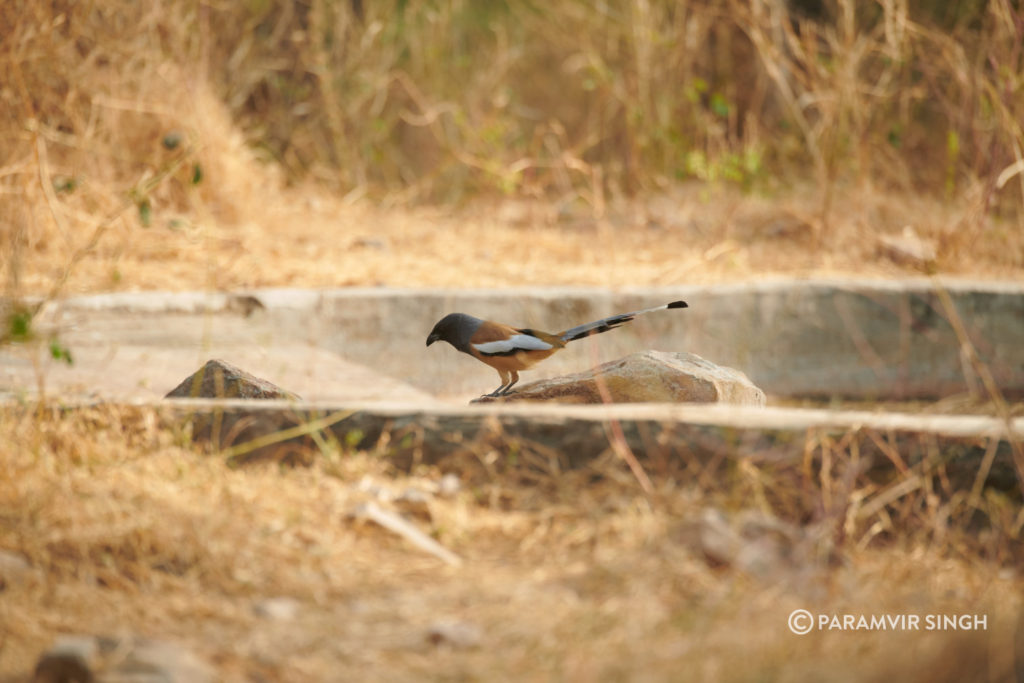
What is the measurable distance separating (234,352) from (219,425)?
1671mm

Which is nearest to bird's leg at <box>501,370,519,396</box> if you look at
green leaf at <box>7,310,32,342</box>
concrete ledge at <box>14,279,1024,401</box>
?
concrete ledge at <box>14,279,1024,401</box>

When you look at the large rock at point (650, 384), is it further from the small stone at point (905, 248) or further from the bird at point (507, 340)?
the small stone at point (905, 248)

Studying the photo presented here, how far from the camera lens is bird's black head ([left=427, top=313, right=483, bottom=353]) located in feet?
11.5

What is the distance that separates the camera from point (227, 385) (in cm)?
332

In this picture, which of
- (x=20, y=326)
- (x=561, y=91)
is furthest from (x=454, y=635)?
(x=561, y=91)

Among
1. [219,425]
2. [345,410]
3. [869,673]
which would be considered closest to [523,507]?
[345,410]

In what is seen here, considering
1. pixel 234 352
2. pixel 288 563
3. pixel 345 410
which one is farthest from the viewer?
pixel 234 352

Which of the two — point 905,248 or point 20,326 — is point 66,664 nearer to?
point 20,326

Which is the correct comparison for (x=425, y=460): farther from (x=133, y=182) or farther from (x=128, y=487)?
(x=133, y=182)

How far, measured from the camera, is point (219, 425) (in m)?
2.71

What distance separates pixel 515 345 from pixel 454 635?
1.52m

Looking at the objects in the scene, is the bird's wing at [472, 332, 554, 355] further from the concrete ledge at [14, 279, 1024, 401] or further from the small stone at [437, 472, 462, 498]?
the concrete ledge at [14, 279, 1024, 401]

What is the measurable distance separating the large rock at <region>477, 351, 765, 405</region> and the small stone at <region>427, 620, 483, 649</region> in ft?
4.40

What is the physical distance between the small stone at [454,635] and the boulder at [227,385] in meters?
1.43
